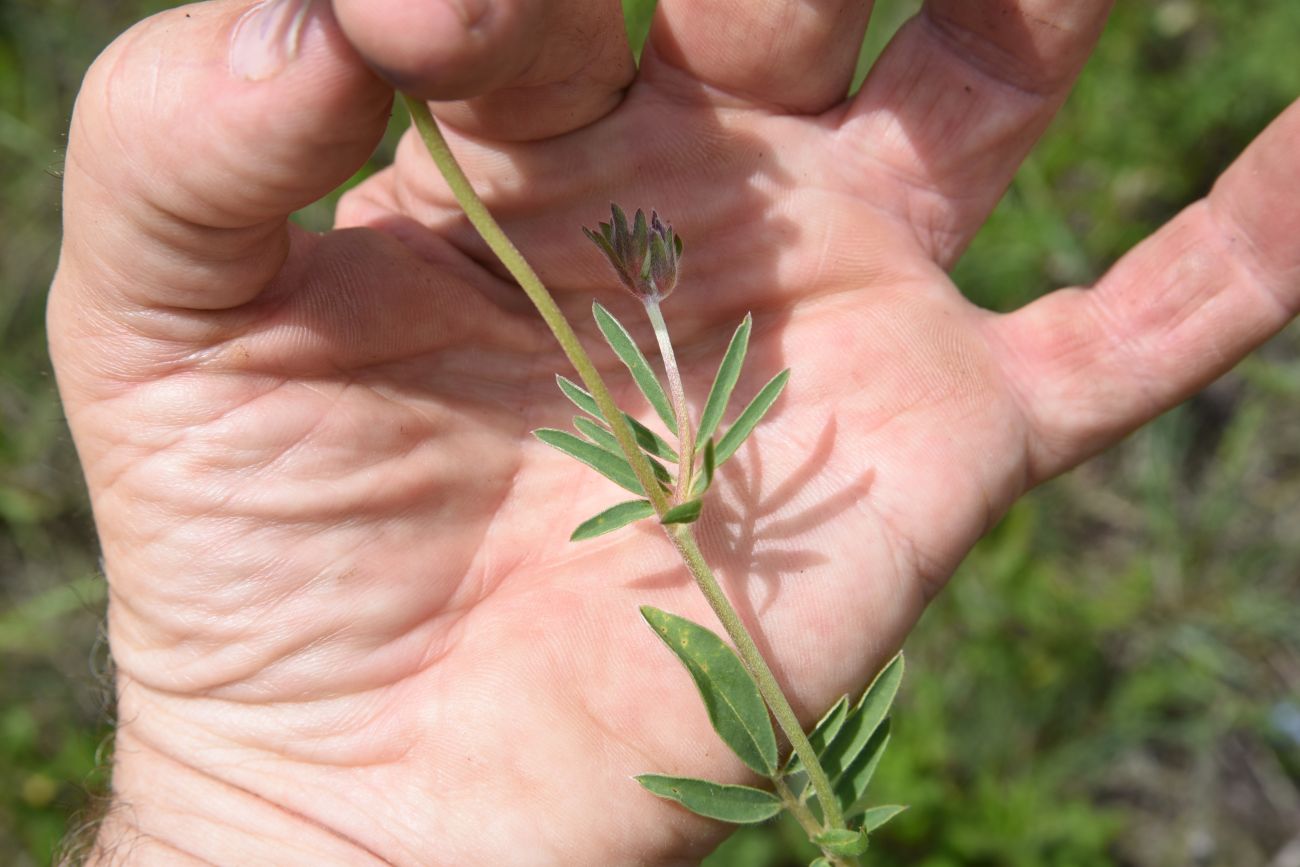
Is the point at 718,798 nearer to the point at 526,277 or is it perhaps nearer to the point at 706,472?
the point at 706,472

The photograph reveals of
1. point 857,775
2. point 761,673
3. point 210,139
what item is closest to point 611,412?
point 761,673

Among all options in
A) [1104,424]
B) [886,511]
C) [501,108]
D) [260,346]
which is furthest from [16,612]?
[1104,424]

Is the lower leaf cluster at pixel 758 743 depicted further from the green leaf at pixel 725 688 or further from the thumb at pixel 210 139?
the thumb at pixel 210 139

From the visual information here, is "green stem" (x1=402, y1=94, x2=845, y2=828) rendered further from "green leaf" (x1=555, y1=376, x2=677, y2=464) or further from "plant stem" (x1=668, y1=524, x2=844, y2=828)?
"green leaf" (x1=555, y1=376, x2=677, y2=464)

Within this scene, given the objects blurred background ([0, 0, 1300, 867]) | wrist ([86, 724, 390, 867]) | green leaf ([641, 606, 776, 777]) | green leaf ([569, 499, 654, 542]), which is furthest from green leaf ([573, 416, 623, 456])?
blurred background ([0, 0, 1300, 867])

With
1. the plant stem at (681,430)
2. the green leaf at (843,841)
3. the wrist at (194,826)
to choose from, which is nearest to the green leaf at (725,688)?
the green leaf at (843,841)
